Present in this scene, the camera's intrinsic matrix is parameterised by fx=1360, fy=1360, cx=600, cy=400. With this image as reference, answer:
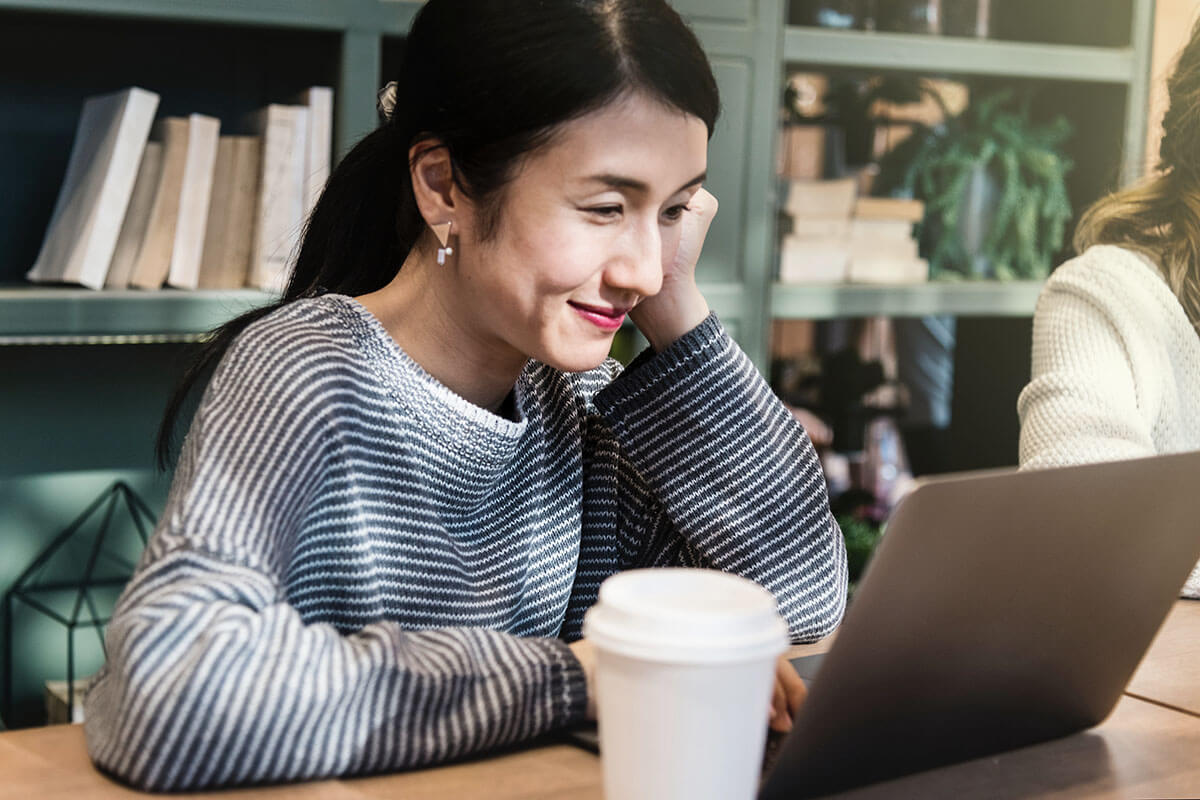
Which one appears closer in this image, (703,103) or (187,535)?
(187,535)

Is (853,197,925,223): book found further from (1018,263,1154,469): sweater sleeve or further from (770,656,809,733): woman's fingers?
(770,656,809,733): woman's fingers

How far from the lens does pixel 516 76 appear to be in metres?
1.06

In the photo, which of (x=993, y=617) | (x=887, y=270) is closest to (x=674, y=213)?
(x=993, y=617)

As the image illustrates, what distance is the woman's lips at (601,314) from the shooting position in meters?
1.08

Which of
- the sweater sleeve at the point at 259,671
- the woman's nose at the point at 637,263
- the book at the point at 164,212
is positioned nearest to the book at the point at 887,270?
the book at the point at 164,212

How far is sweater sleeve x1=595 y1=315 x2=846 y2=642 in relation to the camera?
1219 mm

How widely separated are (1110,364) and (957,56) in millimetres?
1183

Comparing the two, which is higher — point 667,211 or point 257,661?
point 667,211

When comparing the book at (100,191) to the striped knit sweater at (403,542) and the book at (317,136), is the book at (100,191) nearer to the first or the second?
the book at (317,136)

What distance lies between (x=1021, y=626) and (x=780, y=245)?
5.94ft

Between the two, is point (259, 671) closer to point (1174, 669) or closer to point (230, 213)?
point (1174, 669)

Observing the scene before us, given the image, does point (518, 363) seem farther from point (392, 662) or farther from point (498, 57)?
point (392, 662)

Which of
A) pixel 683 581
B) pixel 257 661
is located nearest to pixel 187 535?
pixel 257 661

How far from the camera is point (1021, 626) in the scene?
2.64 feet
